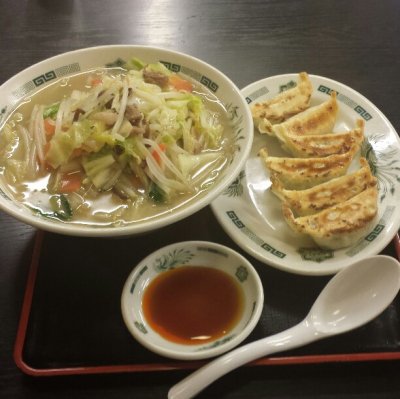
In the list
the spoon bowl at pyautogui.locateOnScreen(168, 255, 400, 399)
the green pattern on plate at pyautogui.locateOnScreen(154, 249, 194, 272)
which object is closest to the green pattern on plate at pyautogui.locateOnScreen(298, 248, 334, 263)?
the spoon bowl at pyautogui.locateOnScreen(168, 255, 400, 399)

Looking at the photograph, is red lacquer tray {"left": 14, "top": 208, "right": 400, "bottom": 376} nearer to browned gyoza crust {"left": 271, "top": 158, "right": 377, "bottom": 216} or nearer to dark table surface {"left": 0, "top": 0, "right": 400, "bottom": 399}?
dark table surface {"left": 0, "top": 0, "right": 400, "bottom": 399}

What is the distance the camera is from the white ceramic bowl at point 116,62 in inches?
54.4

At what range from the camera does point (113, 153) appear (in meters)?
1.58

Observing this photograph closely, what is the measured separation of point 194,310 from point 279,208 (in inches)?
23.9

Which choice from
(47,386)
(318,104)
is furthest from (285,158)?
(47,386)

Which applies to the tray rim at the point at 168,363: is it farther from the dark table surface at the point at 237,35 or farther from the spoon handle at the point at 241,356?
the dark table surface at the point at 237,35

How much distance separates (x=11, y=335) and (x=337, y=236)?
1.18 m

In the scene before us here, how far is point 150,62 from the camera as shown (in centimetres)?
192

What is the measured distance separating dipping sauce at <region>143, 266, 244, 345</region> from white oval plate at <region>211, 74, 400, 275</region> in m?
0.18

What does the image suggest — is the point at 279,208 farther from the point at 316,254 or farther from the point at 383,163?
the point at 383,163

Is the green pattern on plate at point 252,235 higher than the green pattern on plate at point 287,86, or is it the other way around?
the green pattern on plate at point 287,86

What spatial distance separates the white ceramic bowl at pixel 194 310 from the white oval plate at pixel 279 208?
4.6 inches

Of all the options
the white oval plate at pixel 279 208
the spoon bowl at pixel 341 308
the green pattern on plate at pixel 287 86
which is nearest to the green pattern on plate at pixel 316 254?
the white oval plate at pixel 279 208

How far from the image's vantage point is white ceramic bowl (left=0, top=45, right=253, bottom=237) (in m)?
1.38
